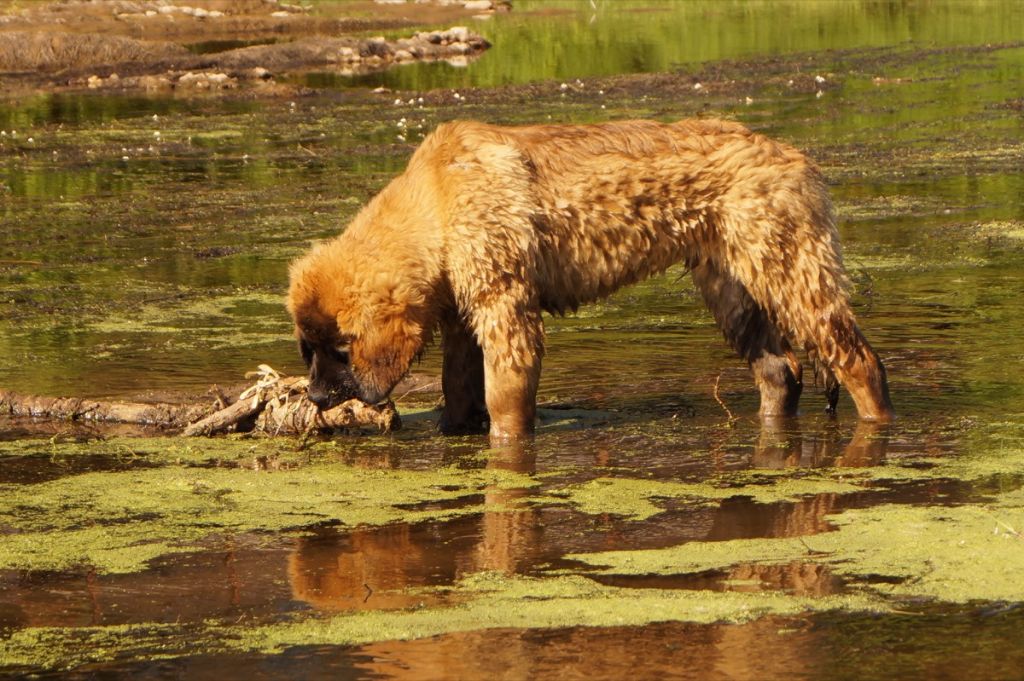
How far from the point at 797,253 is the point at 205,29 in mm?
30407

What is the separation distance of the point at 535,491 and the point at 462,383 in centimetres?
135

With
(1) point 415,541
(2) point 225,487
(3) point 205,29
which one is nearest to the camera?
(1) point 415,541

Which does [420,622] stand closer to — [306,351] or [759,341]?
[306,351]

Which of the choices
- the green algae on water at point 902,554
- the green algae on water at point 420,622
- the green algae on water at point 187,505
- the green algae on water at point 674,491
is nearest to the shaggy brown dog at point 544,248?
the green algae on water at point 187,505

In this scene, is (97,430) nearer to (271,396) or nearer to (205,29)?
(271,396)

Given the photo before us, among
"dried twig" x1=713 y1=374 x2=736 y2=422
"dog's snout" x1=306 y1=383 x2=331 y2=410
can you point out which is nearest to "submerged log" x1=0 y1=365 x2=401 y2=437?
"dog's snout" x1=306 y1=383 x2=331 y2=410

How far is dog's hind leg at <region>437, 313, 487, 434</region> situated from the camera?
877 cm

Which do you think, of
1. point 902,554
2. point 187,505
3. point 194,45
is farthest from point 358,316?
point 194,45

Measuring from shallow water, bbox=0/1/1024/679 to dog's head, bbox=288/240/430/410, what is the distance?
16.7 inches

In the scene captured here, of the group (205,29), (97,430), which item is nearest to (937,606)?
(97,430)

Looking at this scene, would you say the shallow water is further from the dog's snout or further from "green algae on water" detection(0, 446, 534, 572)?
the dog's snout

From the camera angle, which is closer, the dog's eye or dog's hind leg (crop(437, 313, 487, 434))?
the dog's eye

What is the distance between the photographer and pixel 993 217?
14.6 meters

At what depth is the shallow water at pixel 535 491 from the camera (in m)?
5.52
